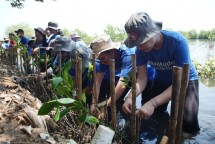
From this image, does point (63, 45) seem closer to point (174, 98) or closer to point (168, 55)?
point (168, 55)

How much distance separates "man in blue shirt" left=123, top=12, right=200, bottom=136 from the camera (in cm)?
239

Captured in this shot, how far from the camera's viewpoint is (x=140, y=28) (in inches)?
A: 93.4

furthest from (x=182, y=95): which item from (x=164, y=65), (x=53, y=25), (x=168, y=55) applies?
(x=53, y=25)

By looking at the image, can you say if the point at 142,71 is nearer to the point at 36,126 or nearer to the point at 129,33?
the point at 129,33

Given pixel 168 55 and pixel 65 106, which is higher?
pixel 168 55

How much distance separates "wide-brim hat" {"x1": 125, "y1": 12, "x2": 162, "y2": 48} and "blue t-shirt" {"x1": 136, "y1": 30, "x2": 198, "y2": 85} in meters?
0.24

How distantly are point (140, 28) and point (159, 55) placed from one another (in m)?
0.54

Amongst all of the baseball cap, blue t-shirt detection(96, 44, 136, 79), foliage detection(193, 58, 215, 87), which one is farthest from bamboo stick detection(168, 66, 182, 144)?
foliage detection(193, 58, 215, 87)

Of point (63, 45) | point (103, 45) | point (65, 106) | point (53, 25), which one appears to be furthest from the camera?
point (53, 25)

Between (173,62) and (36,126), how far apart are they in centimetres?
160

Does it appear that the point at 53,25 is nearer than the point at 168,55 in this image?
No

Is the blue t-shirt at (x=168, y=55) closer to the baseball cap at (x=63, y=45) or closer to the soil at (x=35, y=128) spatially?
the soil at (x=35, y=128)

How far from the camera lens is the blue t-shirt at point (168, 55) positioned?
2.52 m

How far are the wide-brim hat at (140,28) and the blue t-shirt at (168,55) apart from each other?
9.5 inches
